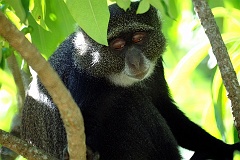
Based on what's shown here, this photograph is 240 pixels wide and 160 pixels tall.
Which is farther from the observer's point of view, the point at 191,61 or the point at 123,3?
the point at 191,61

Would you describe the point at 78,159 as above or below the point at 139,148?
above

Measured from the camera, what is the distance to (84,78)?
6508 mm

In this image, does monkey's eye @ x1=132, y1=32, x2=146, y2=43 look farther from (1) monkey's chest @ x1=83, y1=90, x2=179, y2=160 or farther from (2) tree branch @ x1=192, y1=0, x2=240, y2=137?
(2) tree branch @ x1=192, y1=0, x2=240, y2=137

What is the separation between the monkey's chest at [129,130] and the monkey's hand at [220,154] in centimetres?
29

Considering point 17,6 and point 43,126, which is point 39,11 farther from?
point 43,126

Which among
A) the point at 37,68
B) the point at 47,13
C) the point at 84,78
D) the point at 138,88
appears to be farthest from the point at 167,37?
the point at 37,68

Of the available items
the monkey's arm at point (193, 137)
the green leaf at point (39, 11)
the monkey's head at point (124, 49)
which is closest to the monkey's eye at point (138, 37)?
the monkey's head at point (124, 49)

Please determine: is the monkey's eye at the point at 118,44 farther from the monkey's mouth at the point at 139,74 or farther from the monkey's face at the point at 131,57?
the monkey's mouth at the point at 139,74

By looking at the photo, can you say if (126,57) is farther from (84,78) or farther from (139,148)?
(139,148)

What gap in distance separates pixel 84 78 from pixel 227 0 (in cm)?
182

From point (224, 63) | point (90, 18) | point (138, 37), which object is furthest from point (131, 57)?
point (90, 18)

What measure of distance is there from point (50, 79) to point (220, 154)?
3.55 meters

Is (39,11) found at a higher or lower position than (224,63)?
higher

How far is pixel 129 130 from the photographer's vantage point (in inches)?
255
